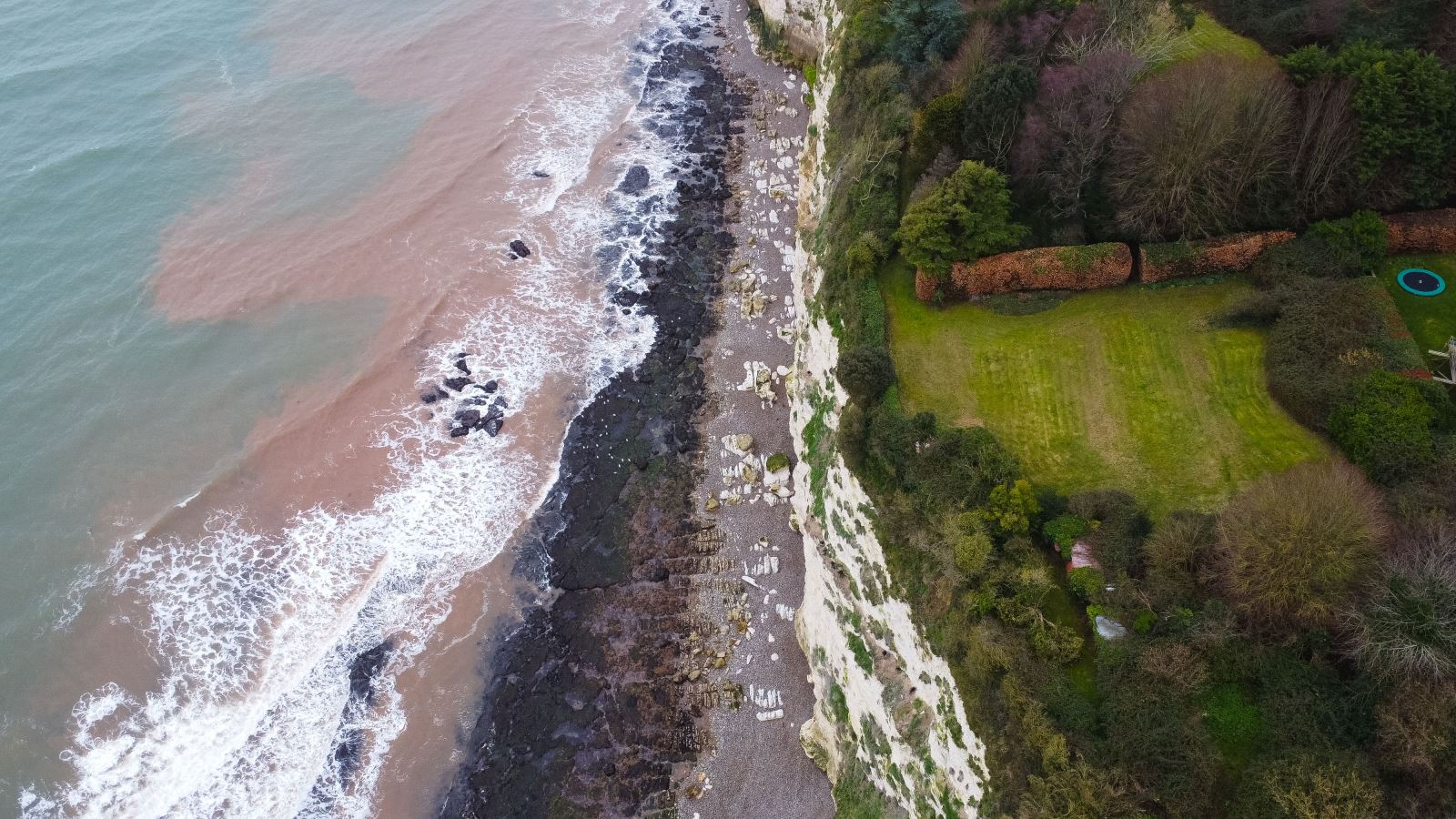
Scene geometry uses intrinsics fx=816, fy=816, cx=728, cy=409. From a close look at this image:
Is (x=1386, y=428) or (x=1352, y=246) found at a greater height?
(x=1352, y=246)

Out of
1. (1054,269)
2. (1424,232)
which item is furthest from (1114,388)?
(1424,232)

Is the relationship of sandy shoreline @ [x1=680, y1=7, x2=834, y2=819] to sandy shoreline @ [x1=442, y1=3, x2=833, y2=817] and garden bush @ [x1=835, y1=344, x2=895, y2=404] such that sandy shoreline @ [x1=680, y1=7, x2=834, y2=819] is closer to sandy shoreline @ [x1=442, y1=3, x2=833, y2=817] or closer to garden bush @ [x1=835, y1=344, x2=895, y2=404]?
sandy shoreline @ [x1=442, y1=3, x2=833, y2=817]

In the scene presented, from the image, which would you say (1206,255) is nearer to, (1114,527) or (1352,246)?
(1352,246)

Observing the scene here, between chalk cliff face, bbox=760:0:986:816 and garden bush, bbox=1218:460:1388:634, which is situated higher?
garden bush, bbox=1218:460:1388:634

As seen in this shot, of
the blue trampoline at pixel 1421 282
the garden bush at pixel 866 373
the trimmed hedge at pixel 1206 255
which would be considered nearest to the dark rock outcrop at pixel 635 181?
the garden bush at pixel 866 373

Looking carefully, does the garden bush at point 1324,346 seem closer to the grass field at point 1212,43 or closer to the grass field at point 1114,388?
the grass field at point 1114,388

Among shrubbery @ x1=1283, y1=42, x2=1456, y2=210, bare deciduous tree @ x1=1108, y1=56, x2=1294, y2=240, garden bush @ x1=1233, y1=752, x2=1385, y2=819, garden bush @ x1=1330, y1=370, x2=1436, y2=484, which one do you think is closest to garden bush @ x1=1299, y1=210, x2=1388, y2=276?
shrubbery @ x1=1283, y1=42, x2=1456, y2=210
